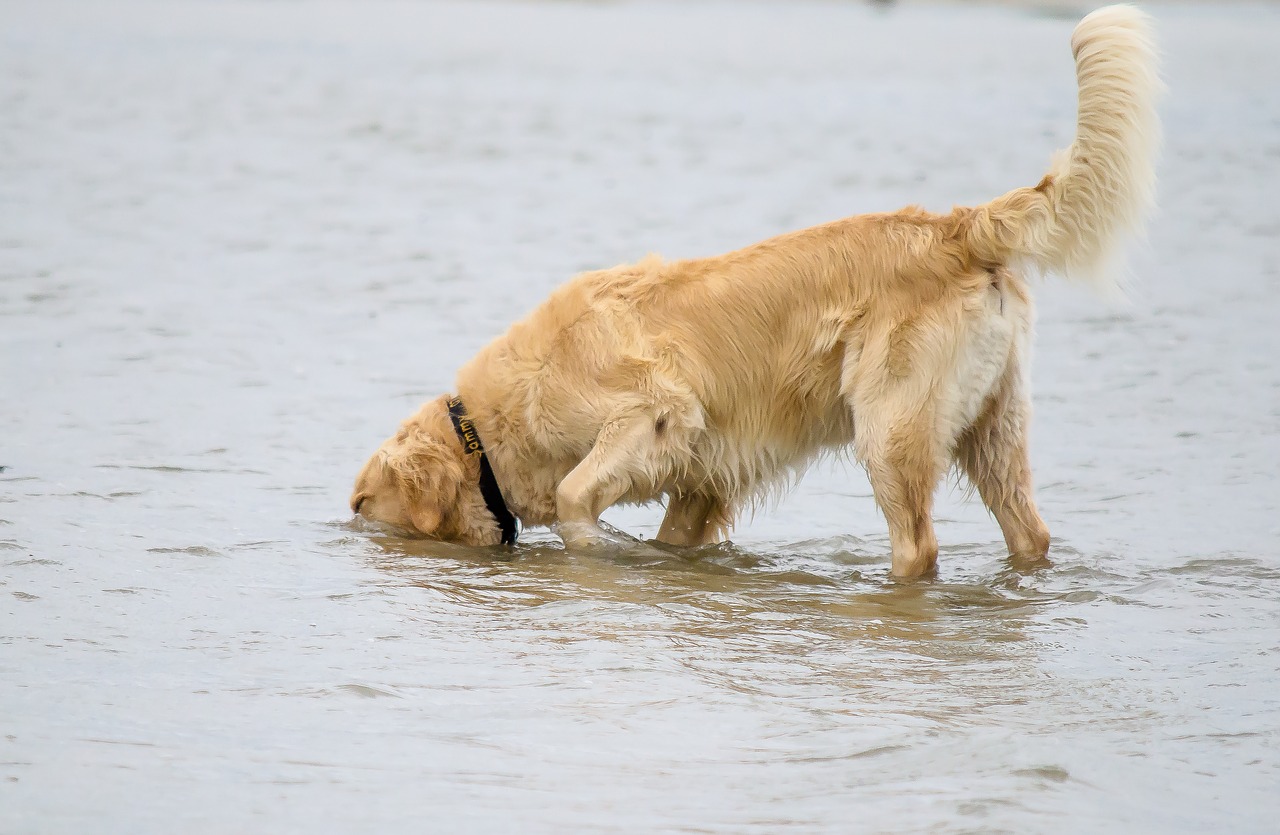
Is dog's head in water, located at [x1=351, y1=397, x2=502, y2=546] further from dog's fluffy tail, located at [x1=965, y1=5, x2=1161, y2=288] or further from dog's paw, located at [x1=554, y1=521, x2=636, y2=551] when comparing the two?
dog's fluffy tail, located at [x1=965, y1=5, x2=1161, y2=288]

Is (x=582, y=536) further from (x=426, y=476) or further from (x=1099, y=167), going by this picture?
(x=1099, y=167)

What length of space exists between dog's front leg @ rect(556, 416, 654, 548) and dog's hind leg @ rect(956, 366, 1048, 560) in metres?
1.32

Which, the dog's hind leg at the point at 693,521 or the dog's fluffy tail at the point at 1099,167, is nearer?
the dog's fluffy tail at the point at 1099,167

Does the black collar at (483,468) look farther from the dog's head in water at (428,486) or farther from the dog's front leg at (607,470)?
the dog's front leg at (607,470)

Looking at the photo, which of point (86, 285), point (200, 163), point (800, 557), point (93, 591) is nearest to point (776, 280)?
point (800, 557)

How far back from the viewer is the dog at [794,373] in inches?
213

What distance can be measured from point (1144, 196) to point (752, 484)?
2003 mm

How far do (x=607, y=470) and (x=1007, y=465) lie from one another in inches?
65.4

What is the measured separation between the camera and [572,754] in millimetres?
3965

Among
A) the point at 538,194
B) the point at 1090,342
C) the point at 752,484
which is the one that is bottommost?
the point at 752,484

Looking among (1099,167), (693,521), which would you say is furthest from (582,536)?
(1099,167)

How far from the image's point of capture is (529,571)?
601 cm

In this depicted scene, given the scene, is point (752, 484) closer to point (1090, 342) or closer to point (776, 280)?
point (776, 280)

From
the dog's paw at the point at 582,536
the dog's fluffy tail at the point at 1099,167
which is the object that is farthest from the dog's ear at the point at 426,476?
the dog's fluffy tail at the point at 1099,167
